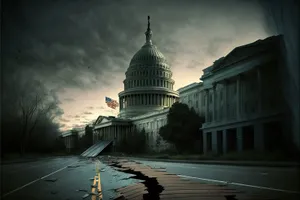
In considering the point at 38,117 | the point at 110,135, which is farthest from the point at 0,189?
the point at 110,135

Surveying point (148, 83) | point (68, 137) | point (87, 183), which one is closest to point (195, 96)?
point (148, 83)

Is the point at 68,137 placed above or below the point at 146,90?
below

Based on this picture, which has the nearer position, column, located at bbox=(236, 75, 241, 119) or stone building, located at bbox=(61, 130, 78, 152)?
column, located at bbox=(236, 75, 241, 119)

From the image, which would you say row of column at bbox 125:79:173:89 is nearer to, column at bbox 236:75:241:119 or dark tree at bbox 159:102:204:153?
dark tree at bbox 159:102:204:153

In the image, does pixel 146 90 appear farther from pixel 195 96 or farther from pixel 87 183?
pixel 87 183

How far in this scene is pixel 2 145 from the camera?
20.5 feet

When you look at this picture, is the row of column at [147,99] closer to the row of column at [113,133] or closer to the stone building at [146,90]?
the stone building at [146,90]

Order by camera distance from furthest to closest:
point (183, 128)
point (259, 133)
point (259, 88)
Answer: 1. point (183, 128)
2. point (259, 133)
3. point (259, 88)

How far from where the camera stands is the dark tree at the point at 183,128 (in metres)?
63.8

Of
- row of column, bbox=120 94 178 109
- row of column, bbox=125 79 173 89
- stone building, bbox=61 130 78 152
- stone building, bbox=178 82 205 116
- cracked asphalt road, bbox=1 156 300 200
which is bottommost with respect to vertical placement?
cracked asphalt road, bbox=1 156 300 200

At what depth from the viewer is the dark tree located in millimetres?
63784

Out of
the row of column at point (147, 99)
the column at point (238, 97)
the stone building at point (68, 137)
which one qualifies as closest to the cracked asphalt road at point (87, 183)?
the stone building at point (68, 137)

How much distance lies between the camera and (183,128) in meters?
64.9

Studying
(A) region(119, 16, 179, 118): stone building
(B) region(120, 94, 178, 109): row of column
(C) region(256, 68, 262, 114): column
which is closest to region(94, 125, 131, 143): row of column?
(A) region(119, 16, 179, 118): stone building
